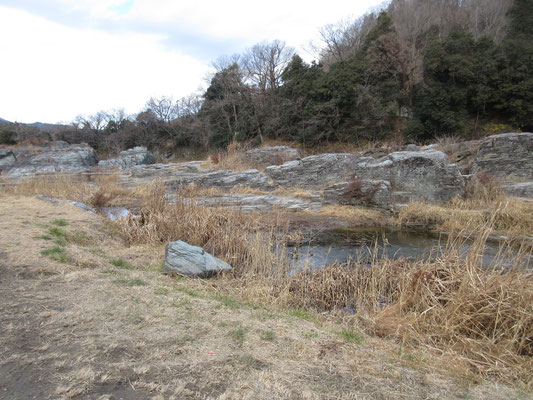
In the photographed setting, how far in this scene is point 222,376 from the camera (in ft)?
6.10

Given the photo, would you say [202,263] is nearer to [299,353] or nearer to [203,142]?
[299,353]

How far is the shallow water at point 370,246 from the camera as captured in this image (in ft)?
18.3

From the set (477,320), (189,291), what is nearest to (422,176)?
(477,320)

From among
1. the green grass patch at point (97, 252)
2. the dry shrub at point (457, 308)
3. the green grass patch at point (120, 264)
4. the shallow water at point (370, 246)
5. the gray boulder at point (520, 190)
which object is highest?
the green grass patch at point (97, 252)

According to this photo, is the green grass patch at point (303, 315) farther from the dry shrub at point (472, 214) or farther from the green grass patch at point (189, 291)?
the dry shrub at point (472, 214)

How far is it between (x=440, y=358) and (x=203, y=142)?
100 feet

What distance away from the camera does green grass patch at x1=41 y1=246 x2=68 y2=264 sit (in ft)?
12.4

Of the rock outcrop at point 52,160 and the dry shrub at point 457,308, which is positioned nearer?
the dry shrub at point 457,308

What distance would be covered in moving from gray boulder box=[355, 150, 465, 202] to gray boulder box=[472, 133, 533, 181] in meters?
2.10

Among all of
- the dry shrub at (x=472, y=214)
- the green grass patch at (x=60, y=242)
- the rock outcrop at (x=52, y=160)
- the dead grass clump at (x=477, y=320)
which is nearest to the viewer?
the dead grass clump at (x=477, y=320)

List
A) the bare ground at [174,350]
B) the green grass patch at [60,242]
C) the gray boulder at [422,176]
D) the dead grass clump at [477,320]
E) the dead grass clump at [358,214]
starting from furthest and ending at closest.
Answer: the gray boulder at [422,176], the dead grass clump at [358,214], the green grass patch at [60,242], the dead grass clump at [477,320], the bare ground at [174,350]

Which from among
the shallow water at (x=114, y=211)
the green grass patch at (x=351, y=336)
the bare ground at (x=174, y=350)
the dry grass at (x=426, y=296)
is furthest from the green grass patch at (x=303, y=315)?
the shallow water at (x=114, y=211)

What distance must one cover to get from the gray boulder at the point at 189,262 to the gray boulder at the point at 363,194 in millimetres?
5946

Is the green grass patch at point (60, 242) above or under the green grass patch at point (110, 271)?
above
